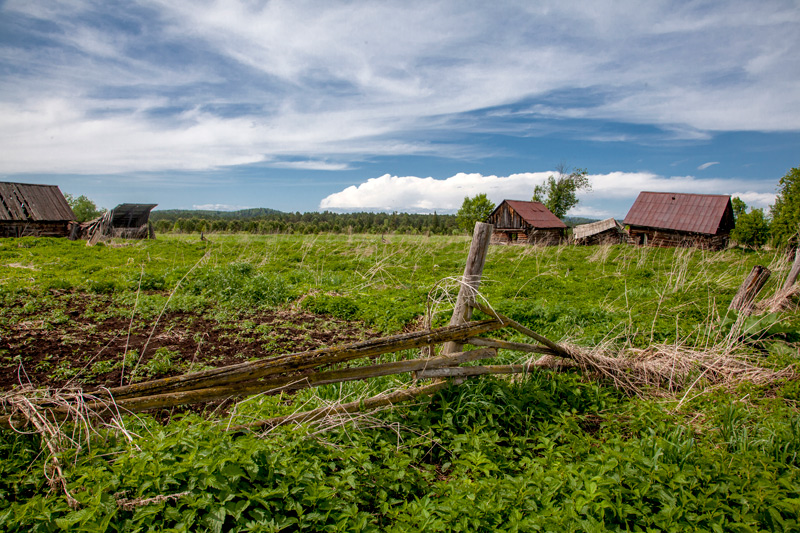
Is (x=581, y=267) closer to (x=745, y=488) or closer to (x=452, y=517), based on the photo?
(x=745, y=488)

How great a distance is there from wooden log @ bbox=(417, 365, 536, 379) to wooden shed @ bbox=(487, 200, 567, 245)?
29.3 m

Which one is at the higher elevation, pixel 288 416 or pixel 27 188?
pixel 27 188

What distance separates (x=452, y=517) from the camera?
7.70 ft

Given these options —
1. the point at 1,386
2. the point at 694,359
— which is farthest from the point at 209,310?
the point at 694,359

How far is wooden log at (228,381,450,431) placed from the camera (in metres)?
3.19

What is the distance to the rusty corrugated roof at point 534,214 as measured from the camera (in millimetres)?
33034

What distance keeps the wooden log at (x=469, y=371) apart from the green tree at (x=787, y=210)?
96.6 ft

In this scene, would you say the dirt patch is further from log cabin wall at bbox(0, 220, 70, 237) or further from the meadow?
log cabin wall at bbox(0, 220, 70, 237)

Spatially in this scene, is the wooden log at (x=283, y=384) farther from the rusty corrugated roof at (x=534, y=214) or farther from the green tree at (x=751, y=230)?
the green tree at (x=751, y=230)

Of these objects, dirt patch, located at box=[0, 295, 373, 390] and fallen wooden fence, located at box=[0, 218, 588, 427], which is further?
dirt patch, located at box=[0, 295, 373, 390]

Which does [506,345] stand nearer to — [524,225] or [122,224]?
[122,224]

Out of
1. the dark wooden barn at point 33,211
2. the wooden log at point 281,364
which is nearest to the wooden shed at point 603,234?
the wooden log at point 281,364

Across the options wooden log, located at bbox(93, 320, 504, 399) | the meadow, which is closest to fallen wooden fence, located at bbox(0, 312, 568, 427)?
wooden log, located at bbox(93, 320, 504, 399)

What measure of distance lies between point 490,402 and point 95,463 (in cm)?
316
